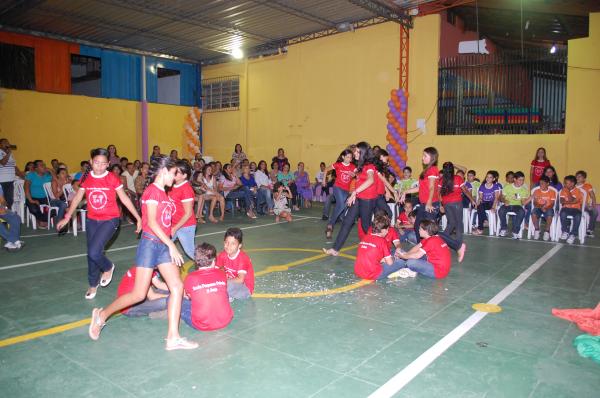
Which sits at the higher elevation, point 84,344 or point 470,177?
point 470,177

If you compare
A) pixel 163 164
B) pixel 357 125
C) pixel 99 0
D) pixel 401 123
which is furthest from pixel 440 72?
pixel 163 164

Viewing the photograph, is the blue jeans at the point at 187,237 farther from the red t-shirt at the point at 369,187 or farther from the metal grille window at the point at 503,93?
the metal grille window at the point at 503,93

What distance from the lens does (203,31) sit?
16234mm

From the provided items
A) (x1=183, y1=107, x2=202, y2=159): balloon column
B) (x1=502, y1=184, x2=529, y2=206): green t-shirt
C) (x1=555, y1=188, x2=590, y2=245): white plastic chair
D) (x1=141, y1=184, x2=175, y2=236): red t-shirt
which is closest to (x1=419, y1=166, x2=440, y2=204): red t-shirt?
(x1=502, y1=184, x2=529, y2=206): green t-shirt

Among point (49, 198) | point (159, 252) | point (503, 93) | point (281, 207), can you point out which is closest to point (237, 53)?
point (281, 207)

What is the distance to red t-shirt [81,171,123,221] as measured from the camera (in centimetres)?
514

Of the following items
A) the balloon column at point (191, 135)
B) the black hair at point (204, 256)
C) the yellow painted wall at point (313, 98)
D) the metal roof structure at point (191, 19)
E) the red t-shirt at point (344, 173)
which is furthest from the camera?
the balloon column at point (191, 135)

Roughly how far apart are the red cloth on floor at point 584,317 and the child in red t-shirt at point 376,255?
77.4 inches

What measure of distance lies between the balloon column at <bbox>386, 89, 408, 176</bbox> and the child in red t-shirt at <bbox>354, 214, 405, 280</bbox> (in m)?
8.73

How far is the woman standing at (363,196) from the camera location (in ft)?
24.4

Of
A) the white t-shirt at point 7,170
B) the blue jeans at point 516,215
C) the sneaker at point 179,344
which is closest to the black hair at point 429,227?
the sneaker at point 179,344

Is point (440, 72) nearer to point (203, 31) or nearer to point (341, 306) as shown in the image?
point (203, 31)

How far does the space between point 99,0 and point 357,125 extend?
28.2ft

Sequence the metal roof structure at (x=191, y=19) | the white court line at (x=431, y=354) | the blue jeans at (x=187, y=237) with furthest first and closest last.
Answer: the metal roof structure at (x=191, y=19) → the blue jeans at (x=187, y=237) → the white court line at (x=431, y=354)
